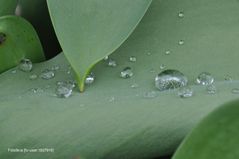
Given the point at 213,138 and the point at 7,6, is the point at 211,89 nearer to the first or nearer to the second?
the point at 213,138

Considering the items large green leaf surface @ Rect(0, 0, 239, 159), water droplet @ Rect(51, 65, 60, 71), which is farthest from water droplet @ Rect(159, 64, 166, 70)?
water droplet @ Rect(51, 65, 60, 71)

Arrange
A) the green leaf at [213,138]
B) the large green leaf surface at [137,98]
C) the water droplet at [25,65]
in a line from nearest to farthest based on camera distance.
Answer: the green leaf at [213,138] < the large green leaf surface at [137,98] < the water droplet at [25,65]

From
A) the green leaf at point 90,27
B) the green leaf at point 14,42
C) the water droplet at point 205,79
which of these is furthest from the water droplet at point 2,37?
the water droplet at point 205,79

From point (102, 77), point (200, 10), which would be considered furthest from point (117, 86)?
point (200, 10)

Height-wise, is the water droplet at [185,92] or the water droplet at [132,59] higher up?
the water droplet at [132,59]

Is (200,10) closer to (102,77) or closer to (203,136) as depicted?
(102,77)

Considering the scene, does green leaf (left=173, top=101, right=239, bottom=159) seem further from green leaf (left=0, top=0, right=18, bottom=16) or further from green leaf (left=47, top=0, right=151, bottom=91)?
green leaf (left=0, top=0, right=18, bottom=16)

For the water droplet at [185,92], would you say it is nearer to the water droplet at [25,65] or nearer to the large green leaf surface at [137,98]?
the large green leaf surface at [137,98]

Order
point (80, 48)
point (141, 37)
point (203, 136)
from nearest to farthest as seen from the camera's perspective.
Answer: point (203, 136), point (80, 48), point (141, 37)
